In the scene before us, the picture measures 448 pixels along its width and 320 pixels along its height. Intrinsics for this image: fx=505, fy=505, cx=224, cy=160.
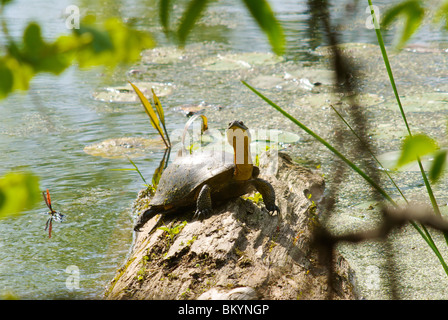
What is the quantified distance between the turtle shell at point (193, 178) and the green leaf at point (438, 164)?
1469 millimetres

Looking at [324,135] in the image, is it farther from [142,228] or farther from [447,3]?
[447,3]

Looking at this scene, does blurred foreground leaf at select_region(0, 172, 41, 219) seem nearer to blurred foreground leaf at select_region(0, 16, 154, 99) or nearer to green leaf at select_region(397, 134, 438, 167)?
blurred foreground leaf at select_region(0, 16, 154, 99)

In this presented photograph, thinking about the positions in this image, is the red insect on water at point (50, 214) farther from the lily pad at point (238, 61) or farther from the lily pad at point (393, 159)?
the lily pad at point (238, 61)

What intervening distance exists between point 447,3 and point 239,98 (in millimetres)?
4025

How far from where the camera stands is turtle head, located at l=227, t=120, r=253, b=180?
6.88 ft

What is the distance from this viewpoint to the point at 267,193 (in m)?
2.07

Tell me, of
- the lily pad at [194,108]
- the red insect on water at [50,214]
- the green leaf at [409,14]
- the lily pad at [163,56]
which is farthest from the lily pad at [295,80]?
the green leaf at [409,14]

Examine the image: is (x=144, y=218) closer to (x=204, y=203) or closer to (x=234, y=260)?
(x=204, y=203)


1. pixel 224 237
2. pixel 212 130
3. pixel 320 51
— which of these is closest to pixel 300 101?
pixel 212 130

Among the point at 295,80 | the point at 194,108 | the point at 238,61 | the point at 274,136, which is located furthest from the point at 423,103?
the point at 238,61

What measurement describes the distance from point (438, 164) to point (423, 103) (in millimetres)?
3896

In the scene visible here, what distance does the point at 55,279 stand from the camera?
7.33 ft

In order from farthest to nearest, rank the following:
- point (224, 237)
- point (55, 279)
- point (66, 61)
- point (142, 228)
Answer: point (142, 228)
point (55, 279)
point (224, 237)
point (66, 61)

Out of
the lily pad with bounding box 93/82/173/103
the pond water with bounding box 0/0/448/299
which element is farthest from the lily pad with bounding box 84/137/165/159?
the lily pad with bounding box 93/82/173/103
